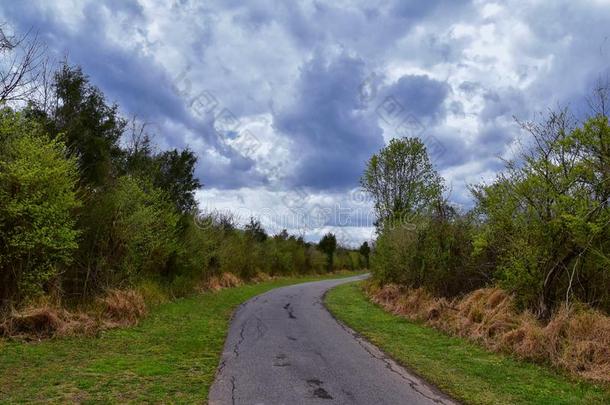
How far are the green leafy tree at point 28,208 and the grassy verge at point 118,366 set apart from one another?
1994mm

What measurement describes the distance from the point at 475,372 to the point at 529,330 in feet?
8.14

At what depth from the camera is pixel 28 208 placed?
11070mm

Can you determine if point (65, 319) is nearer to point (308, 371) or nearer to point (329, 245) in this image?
point (308, 371)

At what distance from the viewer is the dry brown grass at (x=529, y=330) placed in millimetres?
9068

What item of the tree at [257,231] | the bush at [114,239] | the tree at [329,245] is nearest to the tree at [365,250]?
the tree at [329,245]

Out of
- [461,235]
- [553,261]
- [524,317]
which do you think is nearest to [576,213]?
[553,261]

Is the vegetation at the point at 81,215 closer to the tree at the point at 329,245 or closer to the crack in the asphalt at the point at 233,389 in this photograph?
the crack in the asphalt at the point at 233,389

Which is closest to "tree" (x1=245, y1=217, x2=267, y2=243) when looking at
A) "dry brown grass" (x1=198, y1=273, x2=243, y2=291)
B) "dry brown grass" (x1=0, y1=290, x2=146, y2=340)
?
"dry brown grass" (x1=198, y1=273, x2=243, y2=291)

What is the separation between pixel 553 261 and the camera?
11.9 meters

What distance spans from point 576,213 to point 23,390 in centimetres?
1098

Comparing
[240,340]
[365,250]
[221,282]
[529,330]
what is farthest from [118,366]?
[365,250]

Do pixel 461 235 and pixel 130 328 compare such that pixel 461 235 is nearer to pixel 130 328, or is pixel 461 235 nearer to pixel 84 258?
pixel 130 328

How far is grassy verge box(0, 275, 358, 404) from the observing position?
6836 mm

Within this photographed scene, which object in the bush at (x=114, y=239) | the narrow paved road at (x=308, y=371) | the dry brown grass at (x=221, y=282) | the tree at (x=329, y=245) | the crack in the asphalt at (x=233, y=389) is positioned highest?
the tree at (x=329, y=245)
